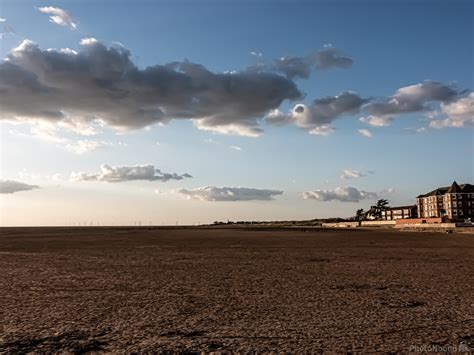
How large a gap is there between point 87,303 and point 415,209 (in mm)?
196129

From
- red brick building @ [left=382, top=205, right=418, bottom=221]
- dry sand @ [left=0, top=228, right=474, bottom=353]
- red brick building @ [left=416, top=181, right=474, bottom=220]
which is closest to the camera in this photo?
dry sand @ [left=0, top=228, right=474, bottom=353]

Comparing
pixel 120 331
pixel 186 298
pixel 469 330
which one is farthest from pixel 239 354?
pixel 186 298

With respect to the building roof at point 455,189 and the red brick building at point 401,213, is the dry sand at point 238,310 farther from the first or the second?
the red brick building at point 401,213

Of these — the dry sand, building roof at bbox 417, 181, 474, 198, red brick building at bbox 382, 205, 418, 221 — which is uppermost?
building roof at bbox 417, 181, 474, 198

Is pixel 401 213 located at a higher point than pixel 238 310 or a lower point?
higher

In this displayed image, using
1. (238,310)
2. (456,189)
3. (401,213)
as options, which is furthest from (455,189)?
(238,310)

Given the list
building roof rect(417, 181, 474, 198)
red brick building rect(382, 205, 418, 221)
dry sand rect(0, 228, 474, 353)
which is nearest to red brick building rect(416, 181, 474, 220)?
building roof rect(417, 181, 474, 198)

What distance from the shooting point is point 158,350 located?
26.6 ft

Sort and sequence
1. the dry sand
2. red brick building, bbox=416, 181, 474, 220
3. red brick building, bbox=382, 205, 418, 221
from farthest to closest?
red brick building, bbox=382, 205, 418, 221
red brick building, bbox=416, 181, 474, 220
the dry sand

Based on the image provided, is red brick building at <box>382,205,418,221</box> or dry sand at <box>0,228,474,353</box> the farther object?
red brick building at <box>382,205,418,221</box>

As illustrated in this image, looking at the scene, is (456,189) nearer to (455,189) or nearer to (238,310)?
(455,189)

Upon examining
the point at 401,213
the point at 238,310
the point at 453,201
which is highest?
the point at 453,201

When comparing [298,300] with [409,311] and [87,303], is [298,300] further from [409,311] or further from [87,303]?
[87,303]

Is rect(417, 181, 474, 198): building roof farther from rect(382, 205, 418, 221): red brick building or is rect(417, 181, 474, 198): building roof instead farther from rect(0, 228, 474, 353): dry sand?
rect(0, 228, 474, 353): dry sand
